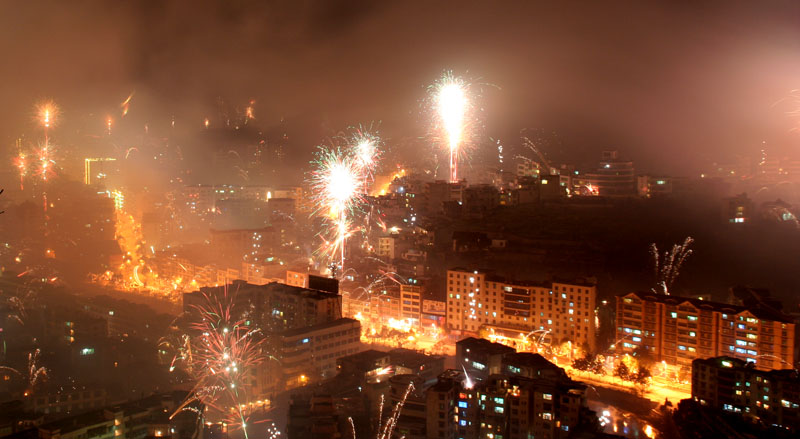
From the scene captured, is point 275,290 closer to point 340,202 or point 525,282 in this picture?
point 525,282

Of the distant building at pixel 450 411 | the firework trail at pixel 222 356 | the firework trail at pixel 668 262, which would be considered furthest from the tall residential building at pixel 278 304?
the firework trail at pixel 668 262

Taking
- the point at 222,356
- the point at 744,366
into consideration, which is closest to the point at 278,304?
the point at 222,356

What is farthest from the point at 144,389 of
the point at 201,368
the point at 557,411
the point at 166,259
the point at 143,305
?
the point at 166,259

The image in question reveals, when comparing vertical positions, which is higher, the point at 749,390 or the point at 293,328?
the point at 293,328

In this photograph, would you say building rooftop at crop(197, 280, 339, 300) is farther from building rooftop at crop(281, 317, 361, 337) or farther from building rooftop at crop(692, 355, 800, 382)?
building rooftop at crop(692, 355, 800, 382)

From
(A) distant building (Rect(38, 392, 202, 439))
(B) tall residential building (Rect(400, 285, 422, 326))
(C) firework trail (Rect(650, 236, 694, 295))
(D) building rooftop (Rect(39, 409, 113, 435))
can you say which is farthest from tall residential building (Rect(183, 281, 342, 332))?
(C) firework trail (Rect(650, 236, 694, 295))
